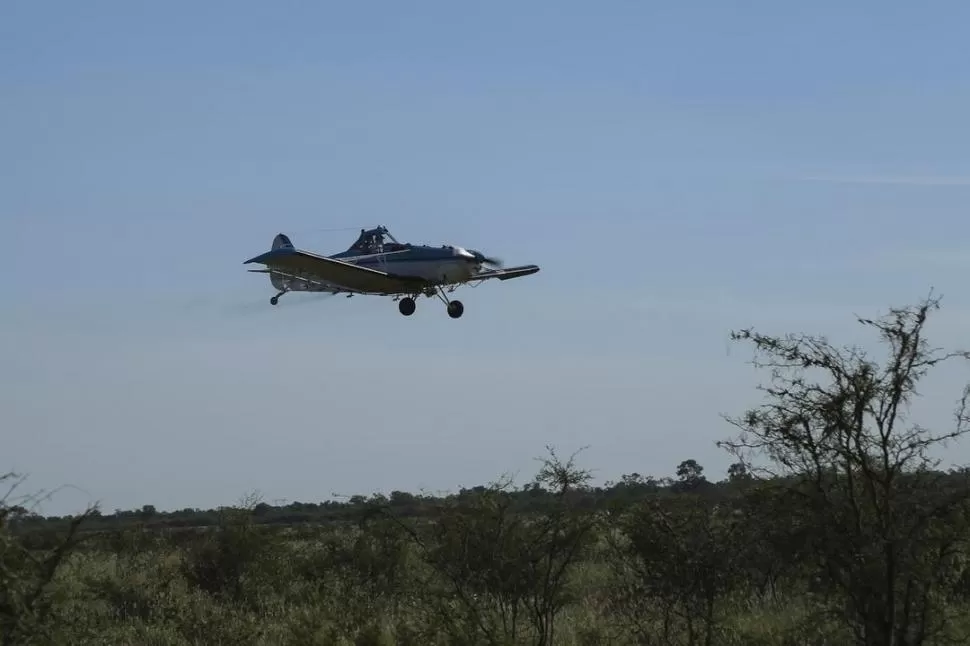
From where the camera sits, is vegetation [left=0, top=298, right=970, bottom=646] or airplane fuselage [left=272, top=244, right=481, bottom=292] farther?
airplane fuselage [left=272, top=244, right=481, bottom=292]

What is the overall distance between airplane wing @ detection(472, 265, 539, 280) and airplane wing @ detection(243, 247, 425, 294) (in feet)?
5.53

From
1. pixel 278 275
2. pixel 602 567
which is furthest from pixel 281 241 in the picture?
pixel 602 567

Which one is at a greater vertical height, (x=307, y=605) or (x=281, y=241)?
(x=281, y=241)

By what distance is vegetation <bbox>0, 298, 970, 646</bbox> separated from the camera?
490 inches

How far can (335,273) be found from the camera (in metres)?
35.9

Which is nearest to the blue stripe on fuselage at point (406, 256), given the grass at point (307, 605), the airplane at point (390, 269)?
the airplane at point (390, 269)

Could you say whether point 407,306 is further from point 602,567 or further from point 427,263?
point 602,567

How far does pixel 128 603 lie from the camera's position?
2433 centimetres

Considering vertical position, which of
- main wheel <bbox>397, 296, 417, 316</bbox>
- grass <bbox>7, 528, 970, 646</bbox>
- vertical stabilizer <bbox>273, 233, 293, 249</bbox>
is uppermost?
vertical stabilizer <bbox>273, 233, 293, 249</bbox>

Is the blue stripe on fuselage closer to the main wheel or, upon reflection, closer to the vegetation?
the main wheel

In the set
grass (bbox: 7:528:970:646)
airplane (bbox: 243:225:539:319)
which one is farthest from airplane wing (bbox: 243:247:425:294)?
grass (bbox: 7:528:970:646)

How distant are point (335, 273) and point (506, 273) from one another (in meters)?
5.31

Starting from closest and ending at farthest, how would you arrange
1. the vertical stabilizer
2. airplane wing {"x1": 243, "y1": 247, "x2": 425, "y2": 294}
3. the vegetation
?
the vegetation → airplane wing {"x1": 243, "y1": 247, "x2": 425, "y2": 294} → the vertical stabilizer

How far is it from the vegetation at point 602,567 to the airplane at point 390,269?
7.02 meters
